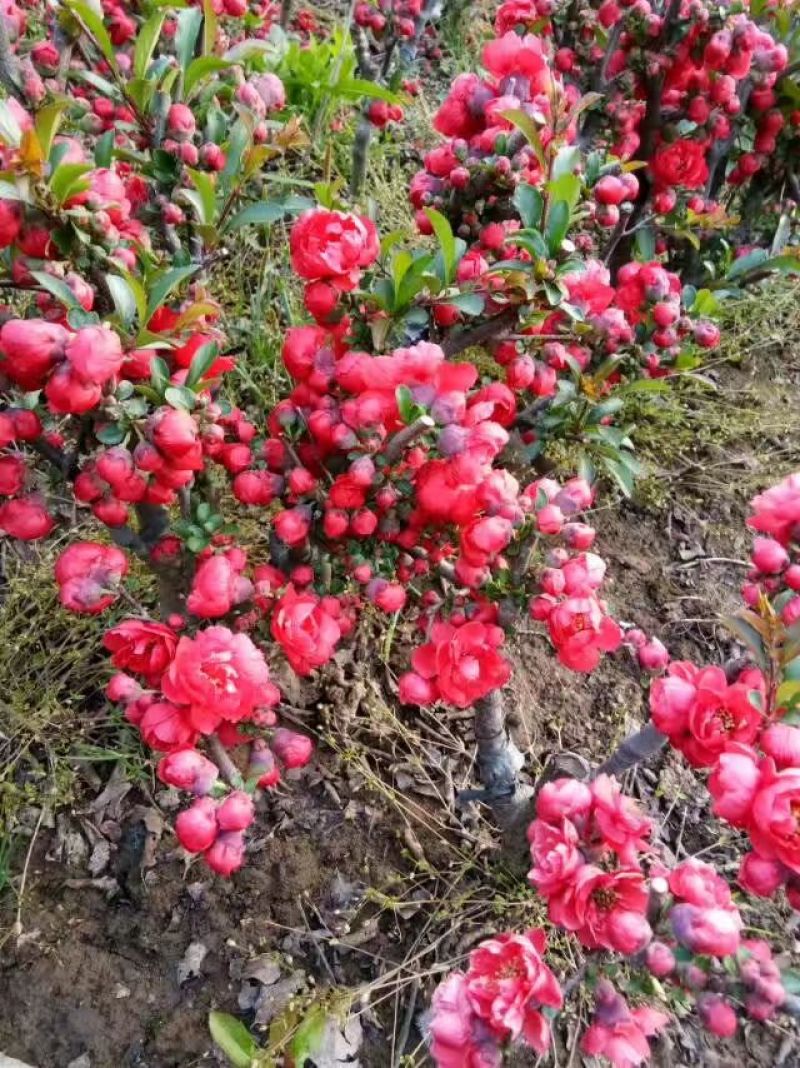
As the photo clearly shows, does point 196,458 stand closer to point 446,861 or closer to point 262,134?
point 262,134

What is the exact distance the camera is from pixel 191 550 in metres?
1.25

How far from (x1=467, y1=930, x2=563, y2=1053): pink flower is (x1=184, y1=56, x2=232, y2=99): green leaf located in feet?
4.19

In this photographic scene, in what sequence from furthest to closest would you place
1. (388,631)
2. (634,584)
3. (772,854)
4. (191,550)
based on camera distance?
(634,584), (388,631), (191,550), (772,854)

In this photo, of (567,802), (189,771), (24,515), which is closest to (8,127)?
(24,515)

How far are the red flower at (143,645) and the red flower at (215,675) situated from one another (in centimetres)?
6

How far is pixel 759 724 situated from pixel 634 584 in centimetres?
116

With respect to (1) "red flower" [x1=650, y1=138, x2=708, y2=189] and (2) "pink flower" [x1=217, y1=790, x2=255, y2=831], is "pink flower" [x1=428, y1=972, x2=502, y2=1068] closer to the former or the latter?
(2) "pink flower" [x1=217, y1=790, x2=255, y2=831]

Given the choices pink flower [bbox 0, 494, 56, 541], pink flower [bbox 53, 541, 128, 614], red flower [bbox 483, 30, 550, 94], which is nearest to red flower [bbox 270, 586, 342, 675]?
pink flower [bbox 53, 541, 128, 614]

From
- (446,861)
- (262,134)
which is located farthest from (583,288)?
(446,861)

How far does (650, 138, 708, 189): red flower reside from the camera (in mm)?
1897

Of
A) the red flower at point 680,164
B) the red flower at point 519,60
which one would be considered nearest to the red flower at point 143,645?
the red flower at point 519,60

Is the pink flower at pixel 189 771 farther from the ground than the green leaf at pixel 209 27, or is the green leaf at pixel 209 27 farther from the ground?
the green leaf at pixel 209 27

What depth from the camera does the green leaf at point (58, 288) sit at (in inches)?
37.8

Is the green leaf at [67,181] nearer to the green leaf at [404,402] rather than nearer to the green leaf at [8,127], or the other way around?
the green leaf at [8,127]
